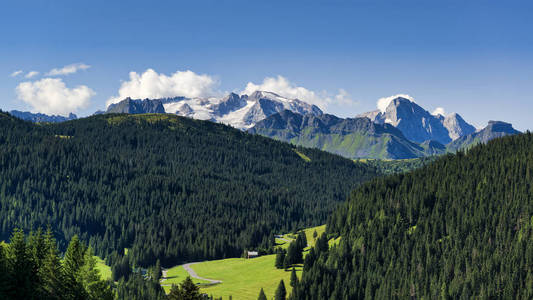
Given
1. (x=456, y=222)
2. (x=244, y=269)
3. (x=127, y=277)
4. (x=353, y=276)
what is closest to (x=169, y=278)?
(x=127, y=277)

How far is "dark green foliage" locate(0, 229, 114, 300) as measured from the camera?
55188 mm

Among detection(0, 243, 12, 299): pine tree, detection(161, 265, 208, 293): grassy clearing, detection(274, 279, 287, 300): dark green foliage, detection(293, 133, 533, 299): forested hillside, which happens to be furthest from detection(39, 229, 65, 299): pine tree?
detection(161, 265, 208, 293): grassy clearing

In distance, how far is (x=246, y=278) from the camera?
172 metres

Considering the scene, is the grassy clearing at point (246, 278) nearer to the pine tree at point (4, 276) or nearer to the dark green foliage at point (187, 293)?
the dark green foliage at point (187, 293)

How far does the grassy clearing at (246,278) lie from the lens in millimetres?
152375

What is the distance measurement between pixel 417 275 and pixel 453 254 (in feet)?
59.6

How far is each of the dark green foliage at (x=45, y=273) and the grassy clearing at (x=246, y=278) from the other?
92120mm

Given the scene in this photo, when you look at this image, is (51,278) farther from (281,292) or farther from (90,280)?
(281,292)

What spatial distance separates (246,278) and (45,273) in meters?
120

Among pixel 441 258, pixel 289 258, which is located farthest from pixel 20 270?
pixel 441 258

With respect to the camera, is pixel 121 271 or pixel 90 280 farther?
pixel 121 271

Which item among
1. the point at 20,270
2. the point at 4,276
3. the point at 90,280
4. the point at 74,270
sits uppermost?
the point at 20,270

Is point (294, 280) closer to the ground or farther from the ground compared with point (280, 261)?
closer to the ground

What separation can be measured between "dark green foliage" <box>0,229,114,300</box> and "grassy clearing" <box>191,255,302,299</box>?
3627 inches
